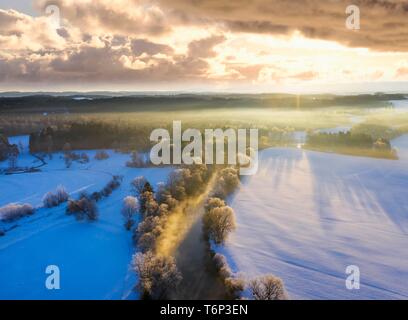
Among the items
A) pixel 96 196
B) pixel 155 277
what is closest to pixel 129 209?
pixel 96 196

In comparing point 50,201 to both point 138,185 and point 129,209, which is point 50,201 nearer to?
point 138,185

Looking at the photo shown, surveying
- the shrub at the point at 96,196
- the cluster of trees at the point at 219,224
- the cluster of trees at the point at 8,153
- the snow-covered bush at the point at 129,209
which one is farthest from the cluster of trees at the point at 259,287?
the cluster of trees at the point at 8,153

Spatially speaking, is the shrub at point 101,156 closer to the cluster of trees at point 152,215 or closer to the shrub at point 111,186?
the shrub at point 111,186

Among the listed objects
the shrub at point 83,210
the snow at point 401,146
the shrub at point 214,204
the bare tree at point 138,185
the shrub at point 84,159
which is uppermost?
the snow at point 401,146

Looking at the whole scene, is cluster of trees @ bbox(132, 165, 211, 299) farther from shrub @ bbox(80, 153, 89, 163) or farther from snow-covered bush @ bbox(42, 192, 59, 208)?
shrub @ bbox(80, 153, 89, 163)
